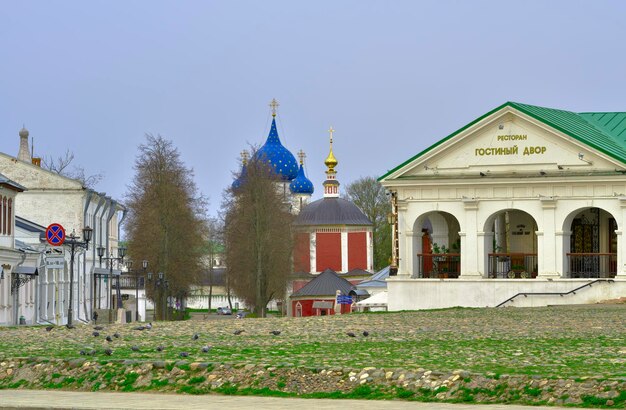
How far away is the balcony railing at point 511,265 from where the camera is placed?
192 feet

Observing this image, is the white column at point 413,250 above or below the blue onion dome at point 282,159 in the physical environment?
below

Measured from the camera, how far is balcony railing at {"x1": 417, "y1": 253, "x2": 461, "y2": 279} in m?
60.4

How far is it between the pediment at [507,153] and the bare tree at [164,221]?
18166mm

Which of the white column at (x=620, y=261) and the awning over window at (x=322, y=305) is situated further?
the awning over window at (x=322, y=305)

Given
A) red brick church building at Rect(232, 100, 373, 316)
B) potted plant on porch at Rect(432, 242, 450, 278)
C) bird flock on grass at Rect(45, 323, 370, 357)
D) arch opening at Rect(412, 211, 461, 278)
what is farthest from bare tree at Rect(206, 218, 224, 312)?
bird flock on grass at Rect(45, 323, 370, 357)

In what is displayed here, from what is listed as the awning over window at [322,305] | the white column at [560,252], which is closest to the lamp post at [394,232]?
the white column at [560,252]

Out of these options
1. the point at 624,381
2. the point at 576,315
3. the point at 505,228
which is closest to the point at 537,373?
the point at 624,381

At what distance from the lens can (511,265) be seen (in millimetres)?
59094

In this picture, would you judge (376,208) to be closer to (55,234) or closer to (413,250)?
(413,250)

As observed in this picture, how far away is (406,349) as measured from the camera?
24797 millimetres

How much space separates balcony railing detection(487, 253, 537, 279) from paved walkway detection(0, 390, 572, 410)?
39887mm

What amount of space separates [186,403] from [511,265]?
41570mm

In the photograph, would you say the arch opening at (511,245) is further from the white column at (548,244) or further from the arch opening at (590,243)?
the arch opening at (590,243)

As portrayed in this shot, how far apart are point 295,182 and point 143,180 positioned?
224ft
